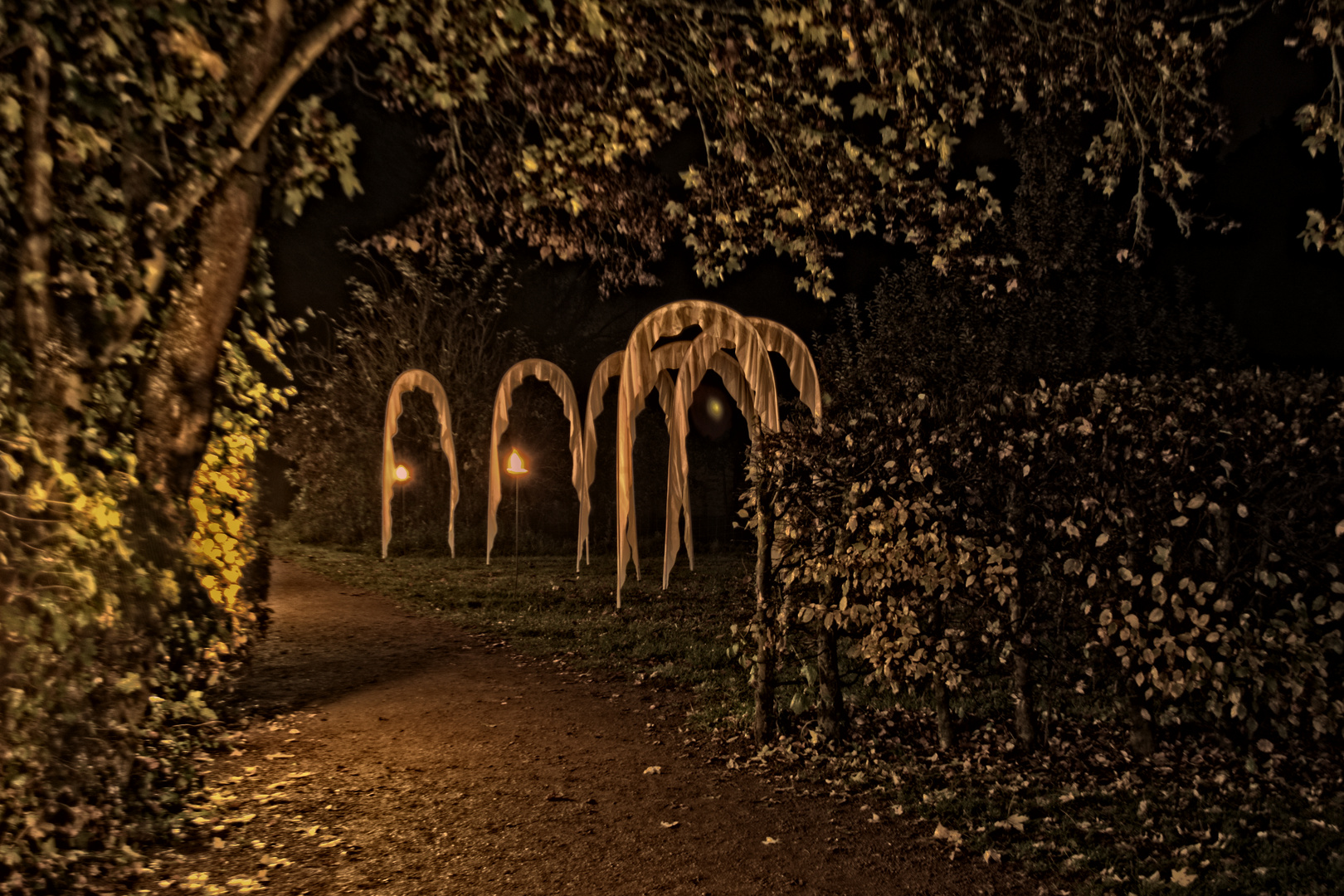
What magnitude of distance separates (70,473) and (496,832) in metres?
2.59

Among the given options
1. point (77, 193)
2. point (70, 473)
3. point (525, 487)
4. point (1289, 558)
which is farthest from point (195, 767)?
point (525, 487)

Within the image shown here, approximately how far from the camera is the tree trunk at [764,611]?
18.2ft

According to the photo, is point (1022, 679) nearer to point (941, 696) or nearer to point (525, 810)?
point (941, 696)

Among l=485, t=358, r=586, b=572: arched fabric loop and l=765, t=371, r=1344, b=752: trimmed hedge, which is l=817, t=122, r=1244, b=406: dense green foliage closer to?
l=485, t=358, r=586, b=572: arched fabric loop

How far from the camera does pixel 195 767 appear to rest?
16.4ft

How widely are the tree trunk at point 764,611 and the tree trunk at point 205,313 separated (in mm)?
3372

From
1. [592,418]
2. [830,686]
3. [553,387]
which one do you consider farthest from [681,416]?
[830,686]

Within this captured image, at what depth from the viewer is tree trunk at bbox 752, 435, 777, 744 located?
18.2ft

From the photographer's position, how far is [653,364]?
392 inches

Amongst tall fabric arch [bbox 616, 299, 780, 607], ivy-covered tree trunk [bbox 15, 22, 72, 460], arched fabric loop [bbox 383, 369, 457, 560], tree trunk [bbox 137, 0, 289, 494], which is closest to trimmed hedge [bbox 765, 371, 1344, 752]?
tree trunk [bbox 137, 0, 289, 494]

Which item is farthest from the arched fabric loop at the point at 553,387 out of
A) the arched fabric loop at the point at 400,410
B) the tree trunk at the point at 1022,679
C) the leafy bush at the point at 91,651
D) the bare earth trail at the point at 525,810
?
the tree trunk at the point at 1022,679

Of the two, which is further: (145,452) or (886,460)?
(886,460)

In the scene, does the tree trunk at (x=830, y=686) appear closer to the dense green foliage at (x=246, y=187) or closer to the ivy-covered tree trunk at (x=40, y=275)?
the dense green foliage at (x=246, y=187)

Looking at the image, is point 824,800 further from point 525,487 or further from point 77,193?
point 525,487
